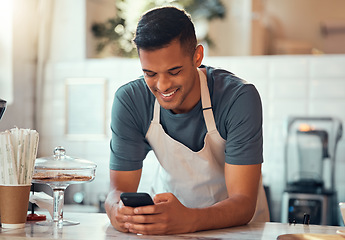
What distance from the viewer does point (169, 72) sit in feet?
5.57

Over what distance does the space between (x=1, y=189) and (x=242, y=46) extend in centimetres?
397

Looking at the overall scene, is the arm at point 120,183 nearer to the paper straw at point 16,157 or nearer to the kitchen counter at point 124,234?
the kitchen counter at point 124,234

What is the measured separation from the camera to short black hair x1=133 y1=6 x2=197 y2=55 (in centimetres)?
169

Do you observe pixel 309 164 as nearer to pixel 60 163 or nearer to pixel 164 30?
pixel 164 30

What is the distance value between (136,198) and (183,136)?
1.67 feet

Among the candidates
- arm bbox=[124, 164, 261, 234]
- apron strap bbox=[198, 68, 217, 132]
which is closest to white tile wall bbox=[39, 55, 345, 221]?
apron strap bbox=[198, 68, 217, 132]

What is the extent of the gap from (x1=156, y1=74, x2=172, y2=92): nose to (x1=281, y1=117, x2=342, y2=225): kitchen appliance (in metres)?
1.97

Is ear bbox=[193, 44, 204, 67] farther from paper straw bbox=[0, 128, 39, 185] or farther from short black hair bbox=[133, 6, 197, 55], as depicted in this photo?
paper straw bbox=[0, 128, 39, 185]

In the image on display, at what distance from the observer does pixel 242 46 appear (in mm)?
5254

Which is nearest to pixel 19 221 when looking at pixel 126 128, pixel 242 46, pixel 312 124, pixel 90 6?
pixel 126 128

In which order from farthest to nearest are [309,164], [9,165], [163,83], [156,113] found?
[309,164] < [156,113] < [163,83] < [9,165]

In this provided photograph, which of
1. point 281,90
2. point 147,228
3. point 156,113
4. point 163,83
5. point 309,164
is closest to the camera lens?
point 147,228

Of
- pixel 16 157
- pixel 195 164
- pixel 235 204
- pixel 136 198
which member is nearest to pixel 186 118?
pixel 195 164

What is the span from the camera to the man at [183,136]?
156cm
